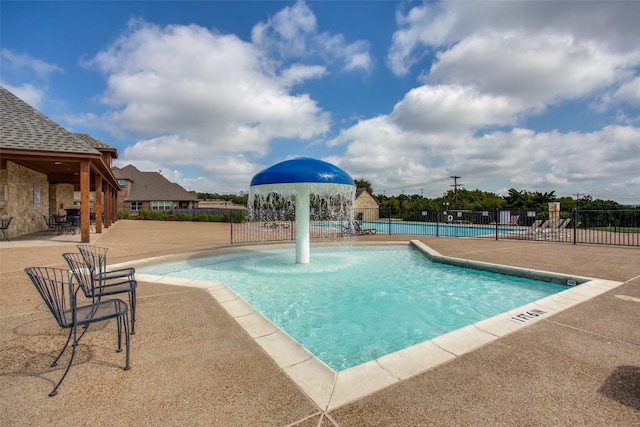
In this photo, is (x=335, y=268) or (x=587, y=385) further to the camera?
(x=335, y=268)

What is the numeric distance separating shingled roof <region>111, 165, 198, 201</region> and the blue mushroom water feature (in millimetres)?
41931

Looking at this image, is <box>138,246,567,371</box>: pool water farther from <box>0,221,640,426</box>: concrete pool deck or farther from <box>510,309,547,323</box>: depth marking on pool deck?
<box>0,221,640,426</box>: concrete pool deck

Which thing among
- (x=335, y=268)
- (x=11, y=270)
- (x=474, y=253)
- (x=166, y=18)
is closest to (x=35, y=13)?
(x=166, y=18)

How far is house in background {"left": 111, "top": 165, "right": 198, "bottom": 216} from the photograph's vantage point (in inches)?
1724

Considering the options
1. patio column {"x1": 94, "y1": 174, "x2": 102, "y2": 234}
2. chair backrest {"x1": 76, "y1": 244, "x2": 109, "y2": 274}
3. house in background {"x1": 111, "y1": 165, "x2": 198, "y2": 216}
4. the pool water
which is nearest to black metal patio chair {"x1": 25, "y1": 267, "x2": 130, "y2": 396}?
chair backrest {"x1": 76, "y1": 244, "x2": 109, "y2": 274}

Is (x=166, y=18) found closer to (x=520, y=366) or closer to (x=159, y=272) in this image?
(x=159, y=272)

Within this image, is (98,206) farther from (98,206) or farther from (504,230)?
(504,230)

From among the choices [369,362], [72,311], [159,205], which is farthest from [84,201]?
[159,205]

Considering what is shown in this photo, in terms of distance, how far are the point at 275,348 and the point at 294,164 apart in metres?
5.64

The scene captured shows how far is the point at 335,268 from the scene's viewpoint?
29.4 ft

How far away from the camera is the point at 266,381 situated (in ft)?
8.88

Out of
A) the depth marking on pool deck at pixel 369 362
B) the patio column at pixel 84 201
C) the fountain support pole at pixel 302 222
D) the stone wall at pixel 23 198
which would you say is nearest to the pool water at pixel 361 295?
the fountain support pole at pixel 302 222

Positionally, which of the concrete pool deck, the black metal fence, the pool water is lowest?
the pool water

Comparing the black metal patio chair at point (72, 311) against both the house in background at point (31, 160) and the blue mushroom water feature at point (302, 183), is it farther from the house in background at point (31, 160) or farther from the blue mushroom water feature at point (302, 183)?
the house in background at point (31, 160)
